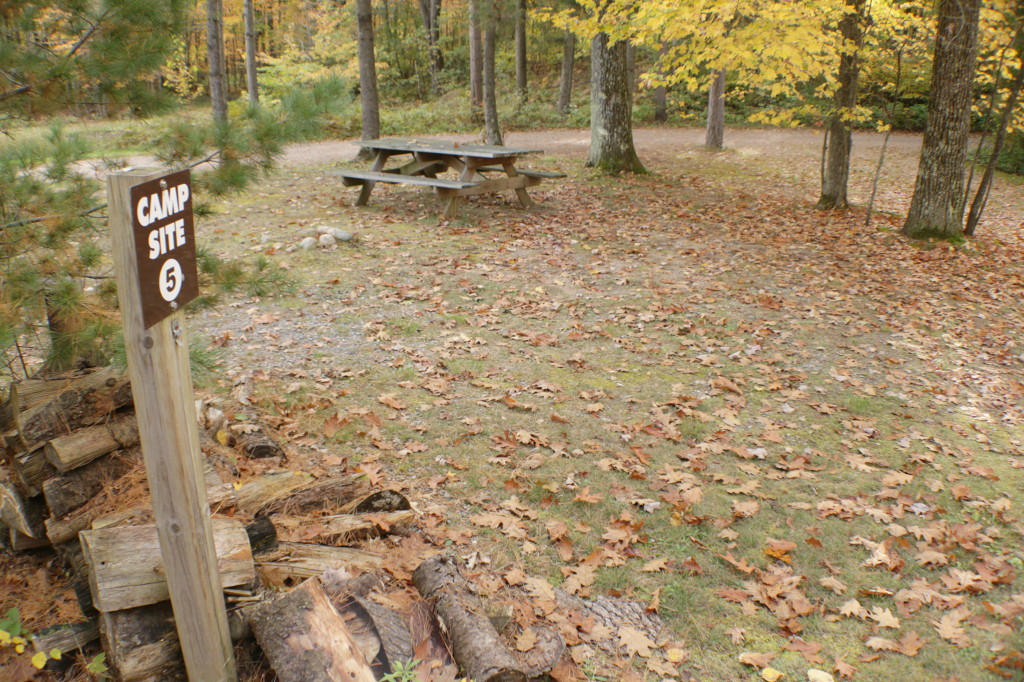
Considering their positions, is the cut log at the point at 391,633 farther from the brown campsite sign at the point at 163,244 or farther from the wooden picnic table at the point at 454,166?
the wooden picnic table at the point at 454,166

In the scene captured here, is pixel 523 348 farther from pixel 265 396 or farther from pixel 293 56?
pixel 293 56

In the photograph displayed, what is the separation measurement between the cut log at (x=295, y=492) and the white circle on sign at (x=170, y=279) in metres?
1.68

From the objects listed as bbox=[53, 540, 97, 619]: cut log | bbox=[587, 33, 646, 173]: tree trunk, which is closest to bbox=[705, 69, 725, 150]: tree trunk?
bbox=[587, 33, 646, 173]: tree trunk

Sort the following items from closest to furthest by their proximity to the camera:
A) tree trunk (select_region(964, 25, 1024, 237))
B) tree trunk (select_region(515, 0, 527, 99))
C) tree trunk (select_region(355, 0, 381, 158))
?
1. tree trunk (select_region(964, 25, 1024, 237))
2. tree trunk (select_region(355, 0, 381, 158))
3. tree trunk (select_region(515, 0, 527, 99))

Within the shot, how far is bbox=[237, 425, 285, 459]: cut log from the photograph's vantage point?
14.8 feet

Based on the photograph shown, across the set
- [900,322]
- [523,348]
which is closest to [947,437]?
[900,322]

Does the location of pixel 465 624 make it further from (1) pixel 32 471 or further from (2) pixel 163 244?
(1) pixel 32 471

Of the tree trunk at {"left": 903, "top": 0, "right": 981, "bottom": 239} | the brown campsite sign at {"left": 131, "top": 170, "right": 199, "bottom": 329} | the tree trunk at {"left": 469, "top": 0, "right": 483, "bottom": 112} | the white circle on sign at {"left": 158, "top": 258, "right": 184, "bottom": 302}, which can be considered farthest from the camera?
the tree trunk at {"left": 469, "top": 0, "right": 483, "bottom": 112}

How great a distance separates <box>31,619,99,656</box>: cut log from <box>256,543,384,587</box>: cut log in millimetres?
667

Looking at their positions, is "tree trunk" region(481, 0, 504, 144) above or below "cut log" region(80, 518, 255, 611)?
above

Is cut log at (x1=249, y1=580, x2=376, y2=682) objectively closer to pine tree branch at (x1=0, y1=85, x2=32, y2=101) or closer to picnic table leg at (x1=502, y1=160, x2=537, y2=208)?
pine tree branch at (x1=0, y1=85, x2=32, y2=101)

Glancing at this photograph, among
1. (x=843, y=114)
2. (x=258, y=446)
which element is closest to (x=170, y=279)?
(x=258, y=446)

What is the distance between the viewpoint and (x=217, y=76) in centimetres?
1395

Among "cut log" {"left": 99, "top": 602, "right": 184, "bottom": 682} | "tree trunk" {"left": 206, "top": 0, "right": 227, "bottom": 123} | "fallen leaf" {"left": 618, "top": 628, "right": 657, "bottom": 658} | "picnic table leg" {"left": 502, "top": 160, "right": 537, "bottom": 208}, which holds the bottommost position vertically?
"fallen leaf" {"left": 618, "top": 628, "right": 657, "bottom": 658}
